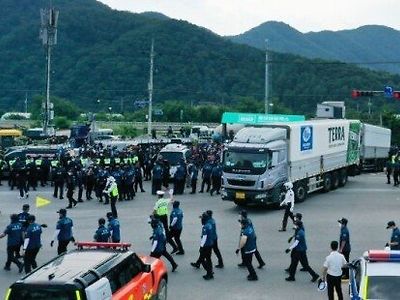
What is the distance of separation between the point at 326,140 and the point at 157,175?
24.1 feet

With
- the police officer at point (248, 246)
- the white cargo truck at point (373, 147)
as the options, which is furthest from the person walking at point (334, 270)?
the white cargo truck at point (373, 147)

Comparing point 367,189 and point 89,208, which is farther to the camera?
point 367,189

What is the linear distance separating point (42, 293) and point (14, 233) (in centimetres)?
712

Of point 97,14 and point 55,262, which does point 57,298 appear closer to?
point 55,262

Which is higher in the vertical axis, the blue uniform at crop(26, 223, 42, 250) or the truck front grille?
the truck front grille

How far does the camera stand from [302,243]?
15.9 meters

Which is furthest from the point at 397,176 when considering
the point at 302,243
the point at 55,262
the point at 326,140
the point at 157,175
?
the point at 55,262

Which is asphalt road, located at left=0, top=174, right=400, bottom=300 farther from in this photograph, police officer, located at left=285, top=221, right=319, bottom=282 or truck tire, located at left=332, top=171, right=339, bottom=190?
Answer: truck tire, located at left=332, top=171, right=339, bottom=190

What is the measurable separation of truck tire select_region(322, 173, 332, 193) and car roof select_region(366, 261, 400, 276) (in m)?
19.2

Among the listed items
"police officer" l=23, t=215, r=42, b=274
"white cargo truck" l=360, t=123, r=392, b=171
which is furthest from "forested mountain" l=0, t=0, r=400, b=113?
"police officer" l=23, t=215, r=42, b=274

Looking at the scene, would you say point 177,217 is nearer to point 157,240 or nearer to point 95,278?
point 157,240

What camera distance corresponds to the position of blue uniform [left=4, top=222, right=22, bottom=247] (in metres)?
17.0

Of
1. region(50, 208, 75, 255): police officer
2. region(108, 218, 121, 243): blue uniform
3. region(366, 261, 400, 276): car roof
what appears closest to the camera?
region(366, 261, 400, 276): car roof

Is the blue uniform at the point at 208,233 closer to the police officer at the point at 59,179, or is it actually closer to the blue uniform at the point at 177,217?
the blue uniform at the point at 177,217
